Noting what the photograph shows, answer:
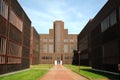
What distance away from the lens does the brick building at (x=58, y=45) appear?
145 metres

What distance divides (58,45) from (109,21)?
101854 mm

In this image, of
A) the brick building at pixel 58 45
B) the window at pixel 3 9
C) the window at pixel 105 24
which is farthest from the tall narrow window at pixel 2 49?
the brick building at pixel 58 45

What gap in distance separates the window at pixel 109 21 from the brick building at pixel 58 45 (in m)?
92.6

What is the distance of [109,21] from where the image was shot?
46.6 metres

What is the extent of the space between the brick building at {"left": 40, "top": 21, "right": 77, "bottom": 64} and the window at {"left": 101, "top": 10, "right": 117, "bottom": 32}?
92.6 metres

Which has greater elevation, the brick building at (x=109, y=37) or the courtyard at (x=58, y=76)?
the brick building at (x=109, y=37)

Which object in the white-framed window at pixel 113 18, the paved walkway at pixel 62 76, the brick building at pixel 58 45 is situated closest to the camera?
the paved walkway at pixel 62 76

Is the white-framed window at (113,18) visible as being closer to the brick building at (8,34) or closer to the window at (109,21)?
the window at (109,21)

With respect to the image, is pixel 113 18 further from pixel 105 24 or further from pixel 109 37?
pixel 105 24

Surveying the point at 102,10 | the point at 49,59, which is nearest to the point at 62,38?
the point at 49,59

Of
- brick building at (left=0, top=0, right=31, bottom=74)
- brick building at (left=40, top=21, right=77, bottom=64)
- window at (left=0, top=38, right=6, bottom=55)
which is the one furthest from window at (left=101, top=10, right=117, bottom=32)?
brick building at (left=40, top=21, right=77, bottom=64)

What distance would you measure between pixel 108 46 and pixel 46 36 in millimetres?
102970

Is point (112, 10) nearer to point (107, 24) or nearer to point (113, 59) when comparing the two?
point (107, 24)

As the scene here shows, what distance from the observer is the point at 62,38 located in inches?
5807
